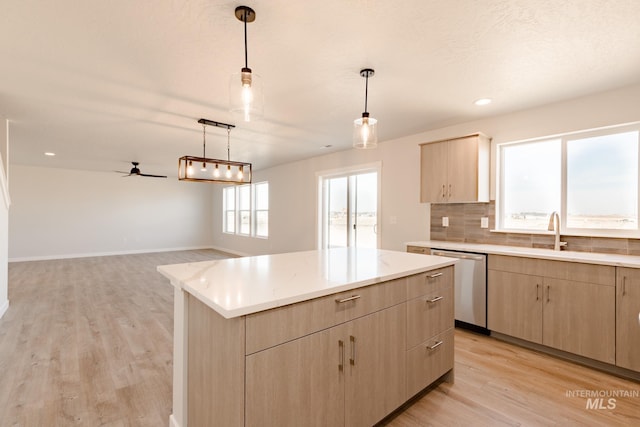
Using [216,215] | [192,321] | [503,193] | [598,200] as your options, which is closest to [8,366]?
[192,321]

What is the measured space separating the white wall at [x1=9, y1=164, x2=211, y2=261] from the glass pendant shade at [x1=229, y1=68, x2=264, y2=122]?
8.72 metres

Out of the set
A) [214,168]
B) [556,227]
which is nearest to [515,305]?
[556,227]

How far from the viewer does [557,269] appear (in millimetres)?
2652

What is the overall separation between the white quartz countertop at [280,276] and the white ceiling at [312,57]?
1.50 meters

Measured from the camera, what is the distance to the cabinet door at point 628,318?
2.28m

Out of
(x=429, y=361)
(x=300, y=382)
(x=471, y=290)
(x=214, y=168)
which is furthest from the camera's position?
(x=214, y=168)

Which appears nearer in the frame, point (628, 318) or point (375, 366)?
point (375, 366)

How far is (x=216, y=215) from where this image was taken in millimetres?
10164

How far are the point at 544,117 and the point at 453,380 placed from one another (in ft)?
9.29

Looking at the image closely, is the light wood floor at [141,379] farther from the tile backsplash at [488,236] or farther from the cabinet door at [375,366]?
the tile backsplash at [488,236]

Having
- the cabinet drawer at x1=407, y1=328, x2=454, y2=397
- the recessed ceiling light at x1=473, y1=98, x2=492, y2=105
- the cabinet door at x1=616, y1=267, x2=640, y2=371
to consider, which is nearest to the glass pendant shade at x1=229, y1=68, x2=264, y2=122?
the cabinet drawer at x1=407, y1=328, x2=454, y2=397

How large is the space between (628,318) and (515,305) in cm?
77

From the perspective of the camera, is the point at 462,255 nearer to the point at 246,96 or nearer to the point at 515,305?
the point at 515,305

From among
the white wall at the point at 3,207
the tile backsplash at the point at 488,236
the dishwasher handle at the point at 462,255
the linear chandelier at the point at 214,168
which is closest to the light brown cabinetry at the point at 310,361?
the dishwasher handle at the point at 462,255
